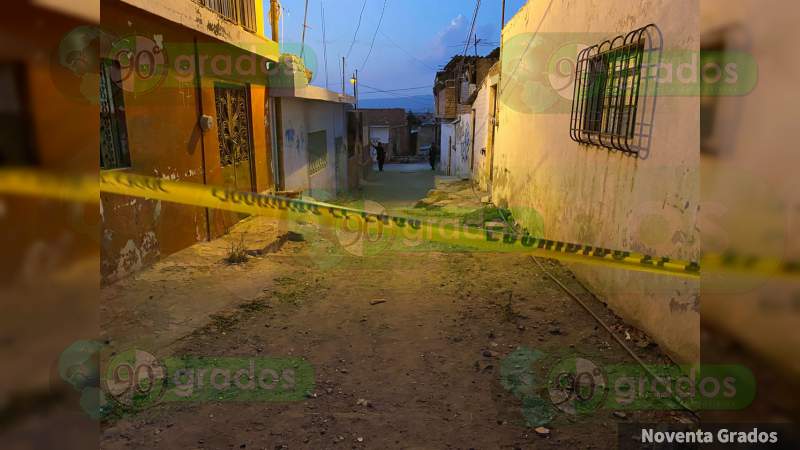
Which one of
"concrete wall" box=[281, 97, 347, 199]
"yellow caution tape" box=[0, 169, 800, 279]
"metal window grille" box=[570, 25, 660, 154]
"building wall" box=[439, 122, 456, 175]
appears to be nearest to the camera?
"yellow caution tape" box=[0, 169, 800, 279]

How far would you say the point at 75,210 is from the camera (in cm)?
63

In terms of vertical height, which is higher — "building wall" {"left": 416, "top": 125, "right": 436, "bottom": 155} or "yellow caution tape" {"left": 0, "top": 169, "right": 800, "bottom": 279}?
"building wall" {"left": 416, "top": 125, "right": 436, "bottom": 155}

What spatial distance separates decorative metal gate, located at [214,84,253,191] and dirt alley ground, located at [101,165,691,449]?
1341 millimetres

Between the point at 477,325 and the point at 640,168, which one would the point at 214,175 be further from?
the point at 640,168

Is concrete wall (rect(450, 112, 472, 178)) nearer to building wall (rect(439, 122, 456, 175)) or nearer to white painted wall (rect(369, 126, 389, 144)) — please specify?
building wall (rect(439, 122, 456, 175))

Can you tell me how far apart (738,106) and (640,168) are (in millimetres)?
3310

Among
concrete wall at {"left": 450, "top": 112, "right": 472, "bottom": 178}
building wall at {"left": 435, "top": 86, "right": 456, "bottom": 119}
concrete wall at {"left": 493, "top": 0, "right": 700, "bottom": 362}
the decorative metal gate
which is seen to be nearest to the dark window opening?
concrete wall at {"left": 493, "top": 0, "right": 700, "bottom": 362}

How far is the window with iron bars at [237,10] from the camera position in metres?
6.74

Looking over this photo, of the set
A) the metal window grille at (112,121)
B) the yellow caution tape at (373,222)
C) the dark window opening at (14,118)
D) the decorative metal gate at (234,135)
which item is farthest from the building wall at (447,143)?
the dark window opening at (14,118)

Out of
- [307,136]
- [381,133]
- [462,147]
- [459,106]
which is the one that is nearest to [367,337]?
[307,136]

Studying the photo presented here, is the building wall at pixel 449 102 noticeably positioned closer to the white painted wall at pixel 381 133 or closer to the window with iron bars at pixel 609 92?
the white painted wall at pixel 381 133

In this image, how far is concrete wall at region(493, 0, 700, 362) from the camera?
315 centimetres

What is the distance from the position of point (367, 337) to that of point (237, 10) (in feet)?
20.7

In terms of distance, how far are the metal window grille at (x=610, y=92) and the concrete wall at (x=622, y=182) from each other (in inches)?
4.9
